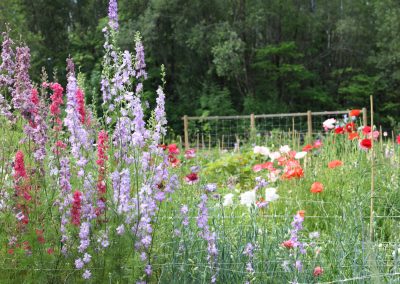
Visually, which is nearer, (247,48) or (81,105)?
(81,105)

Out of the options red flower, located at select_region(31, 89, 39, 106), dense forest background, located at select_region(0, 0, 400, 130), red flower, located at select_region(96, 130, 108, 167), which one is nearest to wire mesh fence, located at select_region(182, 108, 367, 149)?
dense forest background, located at select_region(0, 0, 400, 130)

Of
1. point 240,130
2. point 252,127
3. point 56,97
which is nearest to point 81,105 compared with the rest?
point 56,97

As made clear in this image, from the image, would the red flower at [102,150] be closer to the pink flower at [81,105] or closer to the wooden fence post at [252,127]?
the pink flower at [81,105]

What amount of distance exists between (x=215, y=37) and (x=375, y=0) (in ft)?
32.0

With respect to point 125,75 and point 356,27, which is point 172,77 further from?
point 125,75

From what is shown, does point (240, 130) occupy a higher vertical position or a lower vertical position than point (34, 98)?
lower

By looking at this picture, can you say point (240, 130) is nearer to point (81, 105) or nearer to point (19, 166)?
point (81, 105)

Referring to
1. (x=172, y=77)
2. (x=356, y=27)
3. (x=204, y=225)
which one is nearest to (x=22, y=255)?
(x=204, y=225)

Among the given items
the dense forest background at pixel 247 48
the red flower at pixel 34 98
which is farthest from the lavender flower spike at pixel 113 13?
the dense forest background at pixel 247 48

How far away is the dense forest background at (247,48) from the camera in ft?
79.2

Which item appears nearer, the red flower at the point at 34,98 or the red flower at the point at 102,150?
the red flower at the point at 102,150

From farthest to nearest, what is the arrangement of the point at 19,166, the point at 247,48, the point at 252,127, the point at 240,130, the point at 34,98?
the point at 247,48 → the point at 240,130 → the point at 252,127 → the point at 34,98 → the point at 19,166

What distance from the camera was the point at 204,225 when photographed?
2.80 m

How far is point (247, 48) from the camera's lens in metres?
Answer: 26.0
